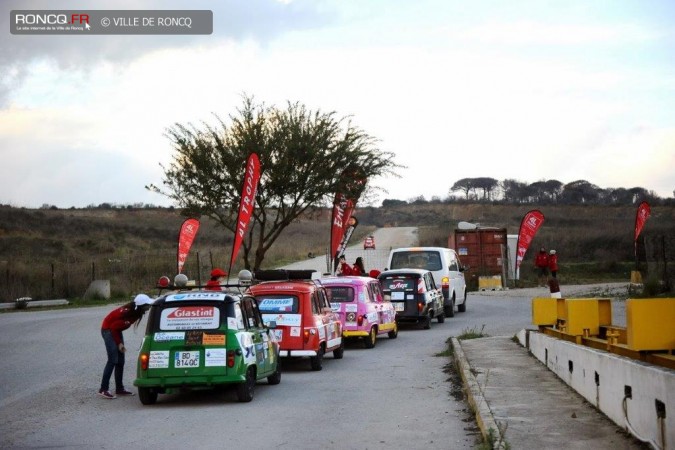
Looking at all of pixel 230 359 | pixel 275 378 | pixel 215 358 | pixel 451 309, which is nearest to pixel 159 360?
pixel 215 358

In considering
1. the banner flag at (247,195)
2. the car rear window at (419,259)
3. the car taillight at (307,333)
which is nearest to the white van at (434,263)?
the car rear window at (419,259)

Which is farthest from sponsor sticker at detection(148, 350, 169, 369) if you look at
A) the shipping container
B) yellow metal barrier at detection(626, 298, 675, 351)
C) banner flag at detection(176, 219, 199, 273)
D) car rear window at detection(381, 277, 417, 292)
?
the shipping container

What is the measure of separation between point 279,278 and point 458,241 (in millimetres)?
28455

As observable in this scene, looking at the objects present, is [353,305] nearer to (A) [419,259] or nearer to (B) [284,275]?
(B) [284,275]

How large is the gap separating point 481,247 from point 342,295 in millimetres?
25392

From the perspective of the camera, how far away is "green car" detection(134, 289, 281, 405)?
13.9m

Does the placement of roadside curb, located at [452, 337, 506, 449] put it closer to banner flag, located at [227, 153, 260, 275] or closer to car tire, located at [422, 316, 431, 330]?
car tire, located at [422, 316, 431, 330]

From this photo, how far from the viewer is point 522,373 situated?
596 inches

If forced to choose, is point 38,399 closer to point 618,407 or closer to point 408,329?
point 618,407

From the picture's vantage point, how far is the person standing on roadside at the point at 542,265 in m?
43.4

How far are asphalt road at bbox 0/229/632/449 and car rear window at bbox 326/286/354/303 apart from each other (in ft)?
4.16

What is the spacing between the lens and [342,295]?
2259 cm

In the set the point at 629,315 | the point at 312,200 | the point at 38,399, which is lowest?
the point at 38,399

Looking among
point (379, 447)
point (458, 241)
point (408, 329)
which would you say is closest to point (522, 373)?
point (379, 447)
